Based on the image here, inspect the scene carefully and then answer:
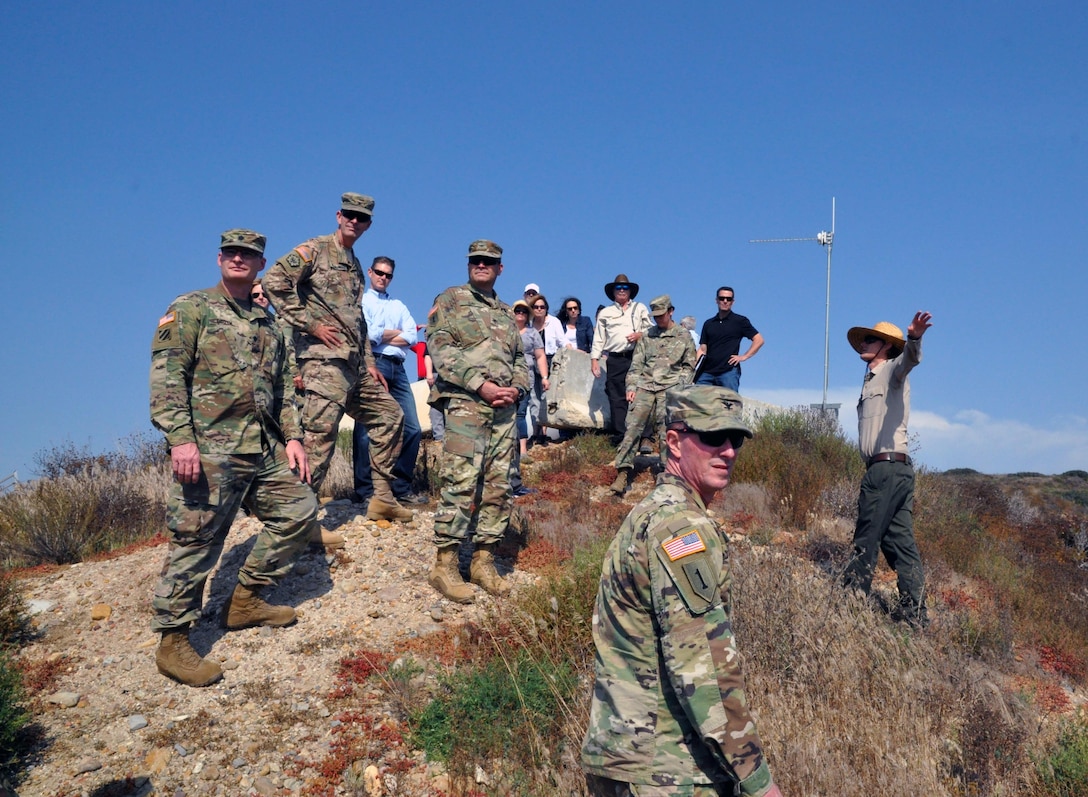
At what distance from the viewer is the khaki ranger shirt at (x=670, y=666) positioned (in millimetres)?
2373

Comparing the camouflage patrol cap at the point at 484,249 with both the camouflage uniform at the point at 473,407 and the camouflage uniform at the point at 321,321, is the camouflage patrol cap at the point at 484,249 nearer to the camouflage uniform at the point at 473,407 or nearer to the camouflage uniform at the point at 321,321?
the camouflage uniform at the point at 473,407

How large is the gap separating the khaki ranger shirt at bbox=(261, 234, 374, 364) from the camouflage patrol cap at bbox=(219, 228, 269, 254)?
1.47 metres

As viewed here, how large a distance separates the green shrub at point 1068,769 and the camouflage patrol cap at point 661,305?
6.22 meters

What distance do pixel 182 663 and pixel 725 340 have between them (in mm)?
7301

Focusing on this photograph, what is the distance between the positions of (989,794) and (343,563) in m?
4.59

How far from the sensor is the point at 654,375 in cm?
981

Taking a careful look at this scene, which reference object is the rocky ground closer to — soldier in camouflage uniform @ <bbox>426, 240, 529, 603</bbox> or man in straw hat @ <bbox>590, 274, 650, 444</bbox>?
soldier in camouflage uniform @ <bbox>426, 240, 529, 603</bbox>

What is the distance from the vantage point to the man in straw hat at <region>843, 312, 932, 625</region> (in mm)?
5824

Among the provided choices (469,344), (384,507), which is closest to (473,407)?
(469,344)

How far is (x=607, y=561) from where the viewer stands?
271cm

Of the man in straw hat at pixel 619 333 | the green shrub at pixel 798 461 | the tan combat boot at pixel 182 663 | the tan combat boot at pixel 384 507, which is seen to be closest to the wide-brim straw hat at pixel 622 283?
the man in straw hat at pixel 619 333

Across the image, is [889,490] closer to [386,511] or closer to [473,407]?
[473,407]

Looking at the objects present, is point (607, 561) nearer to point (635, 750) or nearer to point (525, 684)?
point (635, 750)

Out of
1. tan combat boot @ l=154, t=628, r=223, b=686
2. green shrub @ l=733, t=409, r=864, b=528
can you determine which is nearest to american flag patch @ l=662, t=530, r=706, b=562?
tan combat boot @ l=154, t=628, r=223, b=686
